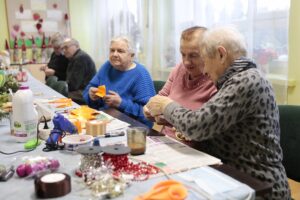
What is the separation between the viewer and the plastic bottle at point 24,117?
1298mm

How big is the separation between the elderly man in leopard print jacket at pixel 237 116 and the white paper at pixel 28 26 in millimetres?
4913

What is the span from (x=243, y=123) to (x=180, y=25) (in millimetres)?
2435

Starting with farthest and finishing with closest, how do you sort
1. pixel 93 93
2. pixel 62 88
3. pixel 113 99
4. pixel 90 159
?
pixel 62 88 → pixel 93 93 → pixel 113 99 → pixel 90 159

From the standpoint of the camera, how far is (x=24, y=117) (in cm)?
129

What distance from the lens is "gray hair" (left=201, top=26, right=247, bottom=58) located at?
1244 mm

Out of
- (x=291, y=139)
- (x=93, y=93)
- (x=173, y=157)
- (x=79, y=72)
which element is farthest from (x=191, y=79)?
(x=79, y=72)

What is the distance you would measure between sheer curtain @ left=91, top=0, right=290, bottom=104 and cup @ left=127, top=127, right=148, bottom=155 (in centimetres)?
153

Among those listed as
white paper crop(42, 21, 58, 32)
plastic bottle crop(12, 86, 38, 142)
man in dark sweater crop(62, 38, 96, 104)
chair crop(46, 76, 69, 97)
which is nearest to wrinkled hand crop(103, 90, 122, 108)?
plastic bottle crop(12, 86, 38, 142)

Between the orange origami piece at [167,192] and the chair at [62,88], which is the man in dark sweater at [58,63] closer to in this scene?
the chair at [62,88]

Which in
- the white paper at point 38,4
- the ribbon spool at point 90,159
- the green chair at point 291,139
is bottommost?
the green chair at point 291,139

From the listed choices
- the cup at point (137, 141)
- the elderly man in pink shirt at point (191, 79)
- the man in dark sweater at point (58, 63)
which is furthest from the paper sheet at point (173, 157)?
the man in dark sweater at point (58, 63)

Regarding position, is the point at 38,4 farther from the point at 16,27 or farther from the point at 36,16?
the point at 16,27

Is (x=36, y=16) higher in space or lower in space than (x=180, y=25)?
higher

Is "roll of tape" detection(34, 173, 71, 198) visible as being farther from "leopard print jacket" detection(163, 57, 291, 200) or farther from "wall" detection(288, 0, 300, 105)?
"wall" detection(288, 0, 300, 105)
